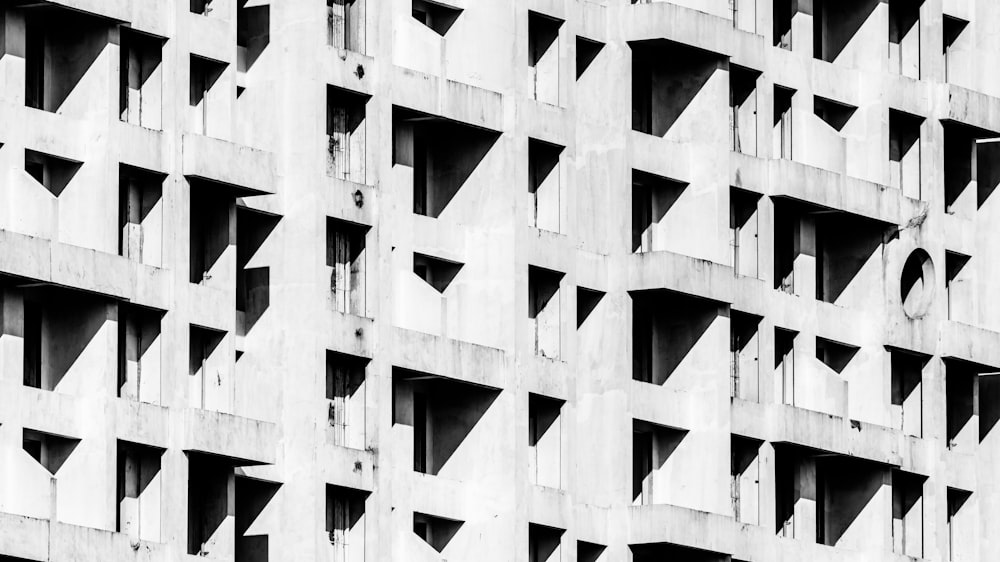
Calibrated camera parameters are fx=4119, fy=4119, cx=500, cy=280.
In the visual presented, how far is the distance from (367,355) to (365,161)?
3942 mm

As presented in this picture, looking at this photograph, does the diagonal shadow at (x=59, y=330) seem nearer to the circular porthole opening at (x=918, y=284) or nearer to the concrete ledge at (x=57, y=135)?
the concrete ledge at (x=57, y=135)

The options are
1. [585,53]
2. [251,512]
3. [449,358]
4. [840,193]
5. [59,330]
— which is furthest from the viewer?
[840,193]

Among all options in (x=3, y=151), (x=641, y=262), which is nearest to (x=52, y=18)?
(x=3, y=151)

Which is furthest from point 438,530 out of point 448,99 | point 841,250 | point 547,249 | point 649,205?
point 841,250

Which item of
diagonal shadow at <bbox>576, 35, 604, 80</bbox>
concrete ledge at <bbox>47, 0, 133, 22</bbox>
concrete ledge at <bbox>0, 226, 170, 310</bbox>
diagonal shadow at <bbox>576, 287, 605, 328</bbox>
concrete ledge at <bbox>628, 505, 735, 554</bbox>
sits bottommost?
concrete ledge at <bbox>628, 505, 735, 554</bbox>

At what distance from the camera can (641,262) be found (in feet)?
284

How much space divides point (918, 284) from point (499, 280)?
45.4 ft

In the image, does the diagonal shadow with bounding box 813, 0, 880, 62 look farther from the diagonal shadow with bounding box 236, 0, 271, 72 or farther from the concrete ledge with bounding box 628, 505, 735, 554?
the diagonal shadow with bounding box 236, 0, 271, 72

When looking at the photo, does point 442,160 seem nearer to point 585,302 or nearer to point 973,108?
point 585,302

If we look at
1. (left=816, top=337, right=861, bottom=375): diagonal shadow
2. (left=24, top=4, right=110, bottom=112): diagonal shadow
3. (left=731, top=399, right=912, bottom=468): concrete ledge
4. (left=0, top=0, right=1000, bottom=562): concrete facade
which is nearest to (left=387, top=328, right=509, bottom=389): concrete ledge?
(left=0, top=0, right=1000, bottom=562): concrete facade

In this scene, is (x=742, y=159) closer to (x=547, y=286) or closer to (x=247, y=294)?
(x=547, y=286)

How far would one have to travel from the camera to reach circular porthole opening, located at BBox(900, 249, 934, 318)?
93.8m

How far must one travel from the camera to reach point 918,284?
308ft

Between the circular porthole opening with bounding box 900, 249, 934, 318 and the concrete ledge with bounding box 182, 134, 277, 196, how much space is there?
20.0 meters
